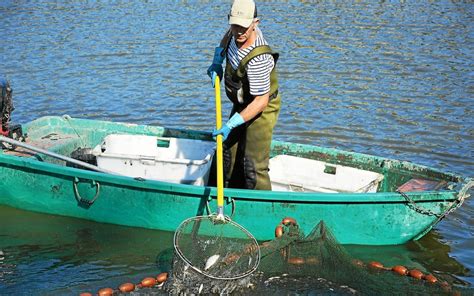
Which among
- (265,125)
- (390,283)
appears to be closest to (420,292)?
(390,283)

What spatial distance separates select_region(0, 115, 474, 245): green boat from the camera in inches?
267

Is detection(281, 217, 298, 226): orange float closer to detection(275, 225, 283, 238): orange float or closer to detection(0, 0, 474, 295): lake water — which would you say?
detection(275, 225, 283, 238): orange float

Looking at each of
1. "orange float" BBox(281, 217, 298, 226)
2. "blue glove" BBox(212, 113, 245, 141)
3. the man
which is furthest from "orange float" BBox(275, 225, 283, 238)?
"blue glove" BBox(212, 113, 245, 141)

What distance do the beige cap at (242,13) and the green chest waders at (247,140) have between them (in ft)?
1.46

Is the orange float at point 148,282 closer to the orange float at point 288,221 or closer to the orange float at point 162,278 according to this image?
the orange float at point 162,278

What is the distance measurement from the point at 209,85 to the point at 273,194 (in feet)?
18.3

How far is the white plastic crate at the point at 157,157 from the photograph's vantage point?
7.46 m

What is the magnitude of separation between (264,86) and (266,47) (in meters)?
0.34

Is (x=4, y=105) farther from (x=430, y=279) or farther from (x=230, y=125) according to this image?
(x=430, y=279)

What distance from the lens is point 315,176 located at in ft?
25.3

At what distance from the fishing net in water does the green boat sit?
537 mm

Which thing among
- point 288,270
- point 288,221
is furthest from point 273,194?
point 288,270

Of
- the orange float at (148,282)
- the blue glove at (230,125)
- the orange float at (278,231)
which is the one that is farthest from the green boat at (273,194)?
the orange float at (148,282)

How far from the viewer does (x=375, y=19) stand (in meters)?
16.0
